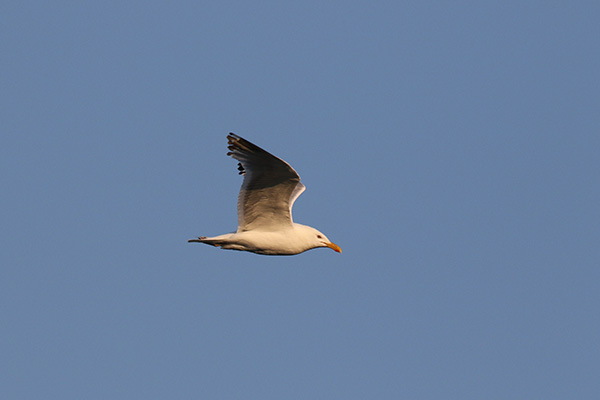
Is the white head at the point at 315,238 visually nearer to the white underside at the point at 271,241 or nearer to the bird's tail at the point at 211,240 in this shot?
the white underside at the point at 271,241

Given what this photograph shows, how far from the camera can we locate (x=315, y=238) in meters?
19.4

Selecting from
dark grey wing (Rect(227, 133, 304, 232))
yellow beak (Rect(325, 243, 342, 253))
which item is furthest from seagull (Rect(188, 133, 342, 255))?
yellow beak (Rect(325, 243, 342, 253))

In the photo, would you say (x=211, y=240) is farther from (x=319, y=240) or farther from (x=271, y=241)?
(x=319, y=240)

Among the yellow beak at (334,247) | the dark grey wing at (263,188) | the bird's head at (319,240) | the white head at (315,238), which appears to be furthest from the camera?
the yellow beak at (334,247)

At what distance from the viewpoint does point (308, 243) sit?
63.1ft

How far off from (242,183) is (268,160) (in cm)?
105

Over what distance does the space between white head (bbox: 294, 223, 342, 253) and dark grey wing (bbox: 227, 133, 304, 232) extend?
2.08 feet

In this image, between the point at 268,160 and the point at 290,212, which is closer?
the point at 268,160

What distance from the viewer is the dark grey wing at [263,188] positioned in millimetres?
17281

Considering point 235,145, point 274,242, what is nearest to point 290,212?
point 274,242

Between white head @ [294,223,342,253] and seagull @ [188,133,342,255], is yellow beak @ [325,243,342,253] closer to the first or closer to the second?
white head @ [294,223,342,253]

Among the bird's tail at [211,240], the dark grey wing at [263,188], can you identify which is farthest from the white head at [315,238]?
the bird's tail at [211,240]

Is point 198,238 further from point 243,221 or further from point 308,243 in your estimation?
point 308,243

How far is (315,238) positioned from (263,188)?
233 centimetres
